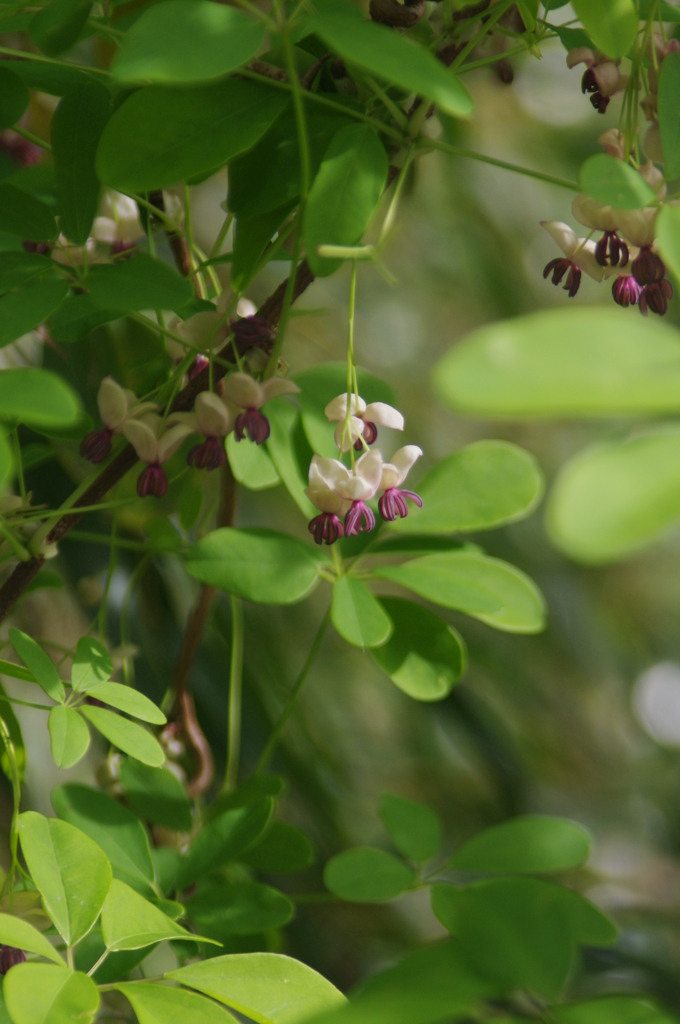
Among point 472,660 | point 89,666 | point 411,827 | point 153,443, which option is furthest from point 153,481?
point 472,660

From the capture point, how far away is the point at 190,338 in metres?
0.54

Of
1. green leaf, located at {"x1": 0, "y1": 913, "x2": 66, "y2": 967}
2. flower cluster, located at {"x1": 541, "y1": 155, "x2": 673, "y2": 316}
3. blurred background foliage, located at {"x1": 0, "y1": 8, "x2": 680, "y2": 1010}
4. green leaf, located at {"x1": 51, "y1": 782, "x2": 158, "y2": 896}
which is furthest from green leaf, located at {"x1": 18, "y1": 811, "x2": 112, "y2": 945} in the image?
blurred background foliage, located at {"x1": 0, "y1": 8, "x2": 680, "y2": 1010}

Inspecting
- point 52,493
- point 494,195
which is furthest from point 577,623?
point 52,493

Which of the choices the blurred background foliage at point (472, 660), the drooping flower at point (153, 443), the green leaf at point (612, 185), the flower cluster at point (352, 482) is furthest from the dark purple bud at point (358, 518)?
the blurred background foliage at point (472, 660)

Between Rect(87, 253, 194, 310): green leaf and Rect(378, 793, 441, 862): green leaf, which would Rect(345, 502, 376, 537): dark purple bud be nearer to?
Rect(87, 253, 194, 310): green leaf

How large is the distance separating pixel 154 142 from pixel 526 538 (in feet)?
6.66

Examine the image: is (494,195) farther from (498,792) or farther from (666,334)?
(666,334)

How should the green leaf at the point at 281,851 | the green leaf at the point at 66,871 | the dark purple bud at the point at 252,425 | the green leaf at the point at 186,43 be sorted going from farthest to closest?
1. the green leaf at the point at 281,851
2. the dark purple bud at the point at 252,425
3. the green leaf at the point at 66,871
4. the green leaf at the point at 186,43

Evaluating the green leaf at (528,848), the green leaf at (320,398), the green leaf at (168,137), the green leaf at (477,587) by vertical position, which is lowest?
the green leaf at (528,848)

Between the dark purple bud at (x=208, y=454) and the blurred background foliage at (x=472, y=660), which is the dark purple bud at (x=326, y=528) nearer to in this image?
the dark purple bud at (x=208, y=454)

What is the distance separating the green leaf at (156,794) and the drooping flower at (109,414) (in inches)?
9.7

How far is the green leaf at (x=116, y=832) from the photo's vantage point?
21.5 inches

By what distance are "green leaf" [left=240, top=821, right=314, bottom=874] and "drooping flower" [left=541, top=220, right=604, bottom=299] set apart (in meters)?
0.45

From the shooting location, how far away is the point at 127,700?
46cm
